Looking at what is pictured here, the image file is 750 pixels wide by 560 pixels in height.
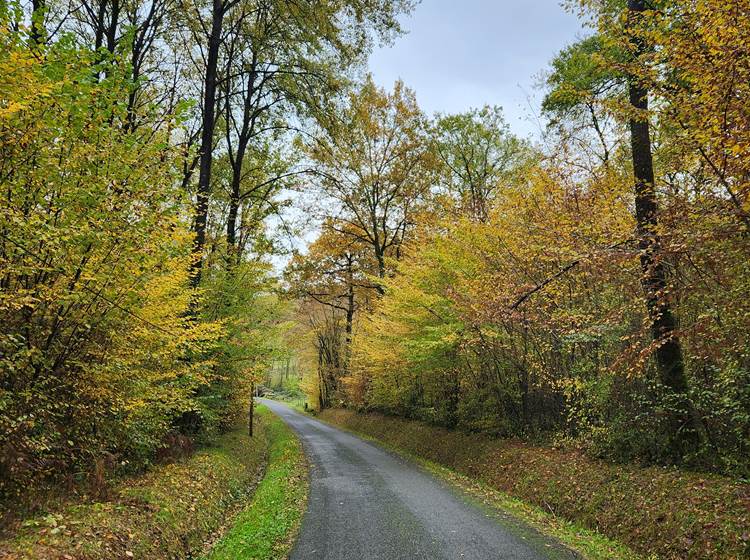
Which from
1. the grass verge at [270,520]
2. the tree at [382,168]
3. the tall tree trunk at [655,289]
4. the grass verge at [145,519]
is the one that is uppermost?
the tree at [382,168]

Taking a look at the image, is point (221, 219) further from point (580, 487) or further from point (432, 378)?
point (580, 487)

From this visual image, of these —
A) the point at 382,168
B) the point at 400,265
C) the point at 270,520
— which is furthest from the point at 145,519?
the point at 382,168

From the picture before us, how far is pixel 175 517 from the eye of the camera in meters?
6.48

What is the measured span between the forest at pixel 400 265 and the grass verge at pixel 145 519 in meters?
0.54

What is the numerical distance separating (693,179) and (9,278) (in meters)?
9.02

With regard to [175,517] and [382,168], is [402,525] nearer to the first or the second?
[175,517]

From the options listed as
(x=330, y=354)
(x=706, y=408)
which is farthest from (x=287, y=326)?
(x=330, y=354)

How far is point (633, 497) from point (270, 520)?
5.79 metres

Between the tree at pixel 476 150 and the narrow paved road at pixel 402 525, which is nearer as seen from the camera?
the narrow paved road at pixel 402 525

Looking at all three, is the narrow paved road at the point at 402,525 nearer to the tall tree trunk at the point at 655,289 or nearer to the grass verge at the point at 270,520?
the grass verge at the point at 270,520

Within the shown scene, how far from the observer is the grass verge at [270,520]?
19.5ft

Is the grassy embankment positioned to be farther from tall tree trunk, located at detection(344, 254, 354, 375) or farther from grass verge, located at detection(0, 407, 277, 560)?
tall tree trunk, located at detection(344, 254, 354, 375)

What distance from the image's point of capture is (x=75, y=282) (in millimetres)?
5086

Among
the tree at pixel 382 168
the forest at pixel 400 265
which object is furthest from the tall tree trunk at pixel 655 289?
the tree at pixel 382 168
